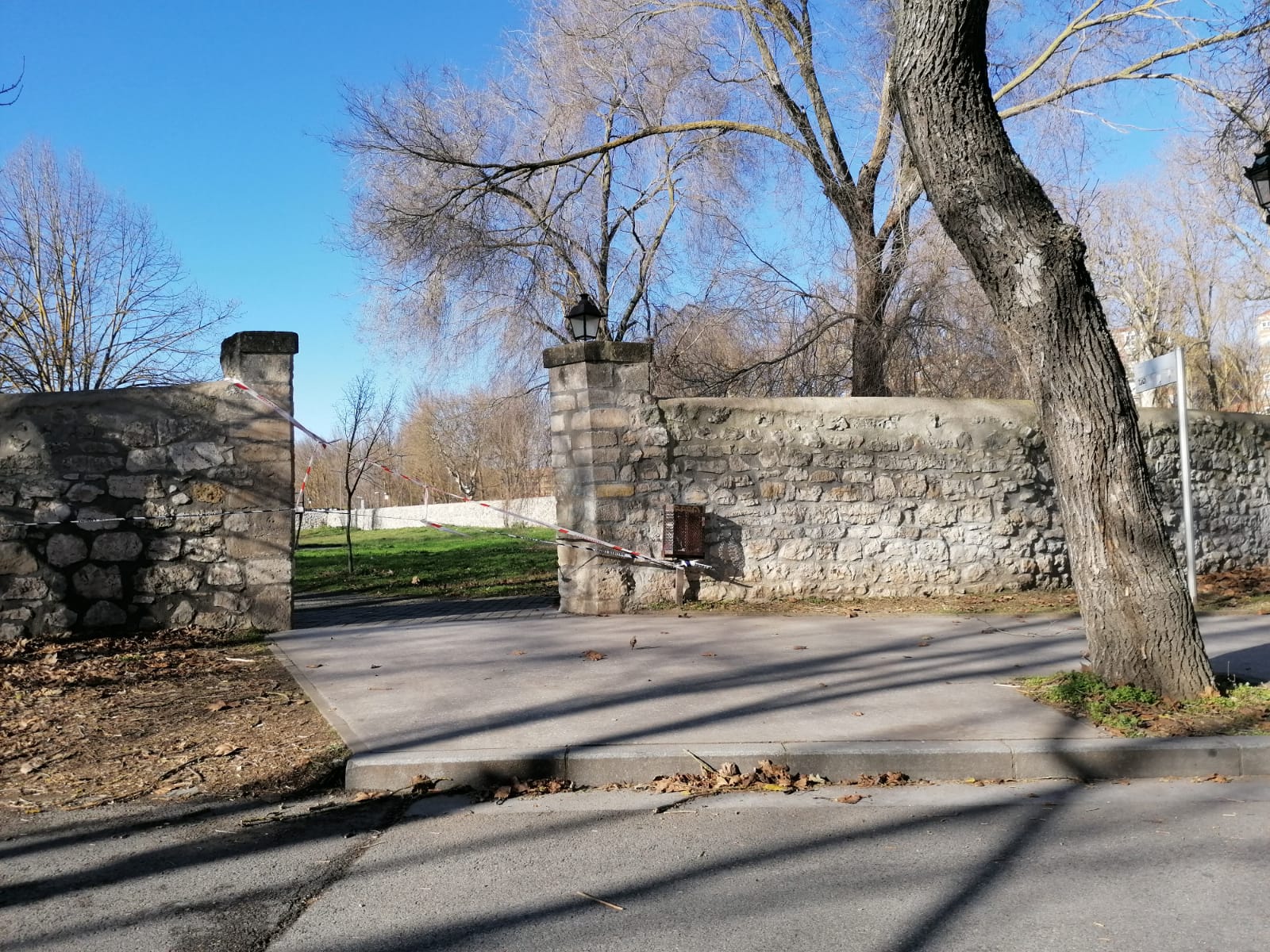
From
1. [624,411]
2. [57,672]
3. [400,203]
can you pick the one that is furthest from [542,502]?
[57,672]

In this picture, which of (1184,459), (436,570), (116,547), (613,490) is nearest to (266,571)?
(116,547)

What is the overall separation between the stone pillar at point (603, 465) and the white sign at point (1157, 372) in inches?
175

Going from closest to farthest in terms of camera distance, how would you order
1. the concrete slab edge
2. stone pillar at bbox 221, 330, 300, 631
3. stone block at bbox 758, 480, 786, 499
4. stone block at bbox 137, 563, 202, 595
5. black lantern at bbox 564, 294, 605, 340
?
the concrete slab edge < stone block at bbox 137, 563, 202, 595 < stone pillar at bbox 221, 330, 300, 631 < stone block at bbox 758, 480, 786, 499 < black lantern at bbox 564, 294, 605, 340

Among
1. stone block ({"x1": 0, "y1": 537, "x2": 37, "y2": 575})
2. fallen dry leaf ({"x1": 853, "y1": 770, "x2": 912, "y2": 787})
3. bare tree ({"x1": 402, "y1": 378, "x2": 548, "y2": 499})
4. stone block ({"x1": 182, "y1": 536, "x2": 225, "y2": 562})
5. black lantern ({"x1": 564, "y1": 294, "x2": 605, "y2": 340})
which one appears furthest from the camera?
bare tree ({"x1": 402, "y1": 378, "x2": 548, "y2": 499})

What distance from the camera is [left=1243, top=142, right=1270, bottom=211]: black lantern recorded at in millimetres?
7727

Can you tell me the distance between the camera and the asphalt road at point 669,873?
9.86 feet

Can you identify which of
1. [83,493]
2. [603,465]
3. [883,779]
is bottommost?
[883,779]

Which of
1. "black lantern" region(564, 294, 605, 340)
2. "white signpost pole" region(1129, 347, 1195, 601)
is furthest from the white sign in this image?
"black lantern" region(564, 294, 605, 340)

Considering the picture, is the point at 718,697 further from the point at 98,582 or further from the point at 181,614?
the point at 98,582

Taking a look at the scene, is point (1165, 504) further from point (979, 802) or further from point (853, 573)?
point (979, 802)

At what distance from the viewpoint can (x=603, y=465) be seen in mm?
9727

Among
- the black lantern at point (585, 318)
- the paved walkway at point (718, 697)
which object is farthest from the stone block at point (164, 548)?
the black lantern at point (585, 318)

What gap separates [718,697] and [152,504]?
5308 millimetres

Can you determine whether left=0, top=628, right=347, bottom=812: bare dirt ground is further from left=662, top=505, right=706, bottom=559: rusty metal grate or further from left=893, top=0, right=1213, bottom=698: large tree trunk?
left=893, top=0, right=1213, bottom=698: large tree trunk
